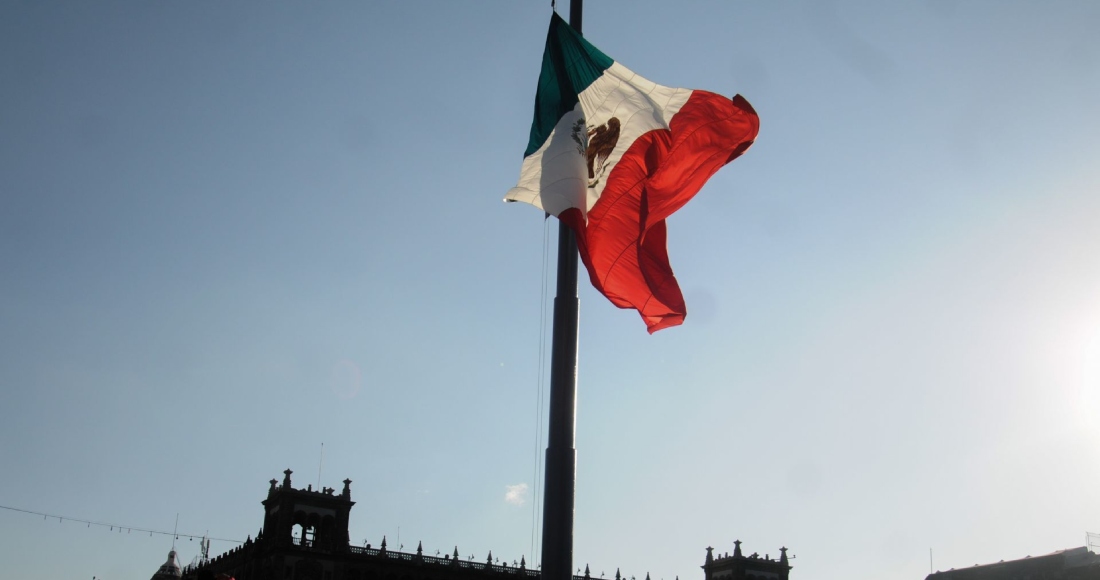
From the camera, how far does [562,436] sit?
12.4m

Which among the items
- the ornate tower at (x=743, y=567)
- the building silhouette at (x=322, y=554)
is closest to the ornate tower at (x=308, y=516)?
the building silhouette at (x=322, y=554)

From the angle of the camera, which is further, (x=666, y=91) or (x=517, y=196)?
(x=666, y=91)

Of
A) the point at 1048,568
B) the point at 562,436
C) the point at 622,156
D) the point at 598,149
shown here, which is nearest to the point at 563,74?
the point at 598,149

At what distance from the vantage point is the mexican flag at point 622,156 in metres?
14.5

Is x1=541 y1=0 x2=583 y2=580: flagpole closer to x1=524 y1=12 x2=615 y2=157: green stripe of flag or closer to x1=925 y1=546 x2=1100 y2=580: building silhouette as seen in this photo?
x1=524 y1=12 x2=615 y2=157: green stripe of flag

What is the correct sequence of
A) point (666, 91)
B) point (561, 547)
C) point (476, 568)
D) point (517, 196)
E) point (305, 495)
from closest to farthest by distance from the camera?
point (561, 547) < point (517, 196) < point (666, 91) < point (305, 495) < point (476, 568)

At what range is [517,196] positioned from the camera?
14.3 m

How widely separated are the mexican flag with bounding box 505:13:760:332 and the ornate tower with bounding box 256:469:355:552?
5416 cm

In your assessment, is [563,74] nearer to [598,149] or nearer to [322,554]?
[598,149]

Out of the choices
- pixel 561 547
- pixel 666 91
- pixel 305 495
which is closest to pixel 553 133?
pixel 666 91

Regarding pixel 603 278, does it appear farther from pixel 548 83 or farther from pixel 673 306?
pixel 548 83

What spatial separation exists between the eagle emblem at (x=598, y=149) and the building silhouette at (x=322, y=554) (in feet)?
177

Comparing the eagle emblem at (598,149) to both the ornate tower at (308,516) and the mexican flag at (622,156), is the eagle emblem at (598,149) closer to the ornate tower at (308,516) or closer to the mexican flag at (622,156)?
the mexican flag at (622,156)

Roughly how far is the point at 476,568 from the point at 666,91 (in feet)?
198
